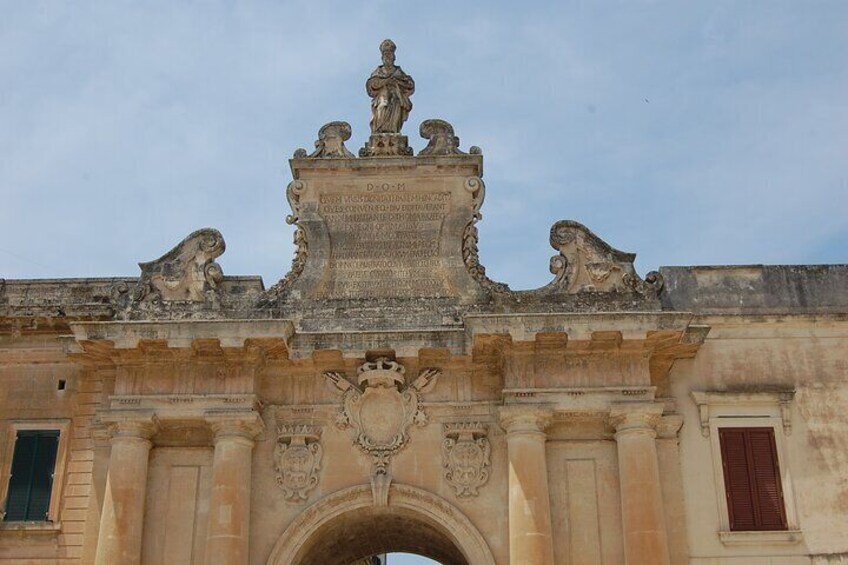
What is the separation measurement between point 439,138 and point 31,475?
9393 millimetres

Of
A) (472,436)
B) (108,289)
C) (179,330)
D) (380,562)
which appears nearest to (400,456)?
(472,436)

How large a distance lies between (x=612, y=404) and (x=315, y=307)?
5367 millimetres

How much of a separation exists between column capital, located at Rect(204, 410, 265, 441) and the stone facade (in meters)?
0.04

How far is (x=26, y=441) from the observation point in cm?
1905

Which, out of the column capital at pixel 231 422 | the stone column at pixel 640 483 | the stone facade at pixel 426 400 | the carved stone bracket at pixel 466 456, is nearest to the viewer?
the stone column at pixel 640 483

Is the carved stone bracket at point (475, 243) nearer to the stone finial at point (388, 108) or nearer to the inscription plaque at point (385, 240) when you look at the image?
the inscription plaque at point (385, 240)

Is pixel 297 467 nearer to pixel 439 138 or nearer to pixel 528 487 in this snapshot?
pixel 528 487

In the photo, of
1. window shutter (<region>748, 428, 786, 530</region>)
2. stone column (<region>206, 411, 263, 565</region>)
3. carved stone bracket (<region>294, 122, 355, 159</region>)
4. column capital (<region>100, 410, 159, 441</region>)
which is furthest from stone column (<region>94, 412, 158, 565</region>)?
window shutter (<region>748, 428, 786, 530</region>)

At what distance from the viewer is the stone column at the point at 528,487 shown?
56.5 feet

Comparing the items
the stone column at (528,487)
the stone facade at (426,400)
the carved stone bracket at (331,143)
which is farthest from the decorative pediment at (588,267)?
the carved stone bracket at (331,143)

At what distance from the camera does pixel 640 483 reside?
691 inches

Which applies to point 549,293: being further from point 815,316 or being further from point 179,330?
point 179,330

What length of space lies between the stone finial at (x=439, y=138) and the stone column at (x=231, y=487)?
5.91 meters

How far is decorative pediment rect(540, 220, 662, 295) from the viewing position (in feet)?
62.4
